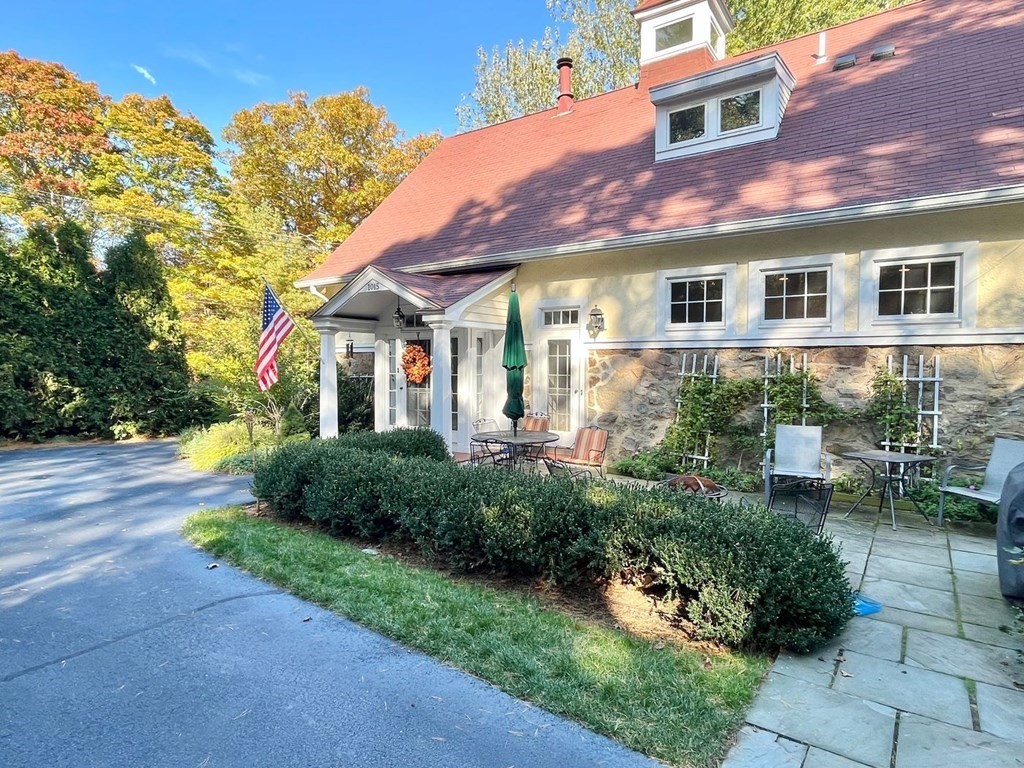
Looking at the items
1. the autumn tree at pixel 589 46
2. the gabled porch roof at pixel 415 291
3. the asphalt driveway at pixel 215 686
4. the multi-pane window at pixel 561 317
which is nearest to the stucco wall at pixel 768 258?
the multi-pane window at pixel 561 317

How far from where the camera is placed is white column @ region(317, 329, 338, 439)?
9.19 metres

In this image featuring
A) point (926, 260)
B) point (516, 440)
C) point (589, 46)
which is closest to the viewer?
point (926, 260)

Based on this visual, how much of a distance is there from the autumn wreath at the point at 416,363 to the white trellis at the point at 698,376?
14.4 feet

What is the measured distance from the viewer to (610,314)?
8.39 m

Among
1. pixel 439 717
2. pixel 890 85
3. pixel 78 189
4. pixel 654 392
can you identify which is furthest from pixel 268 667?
pixel 78 189

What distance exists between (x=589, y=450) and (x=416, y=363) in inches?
148

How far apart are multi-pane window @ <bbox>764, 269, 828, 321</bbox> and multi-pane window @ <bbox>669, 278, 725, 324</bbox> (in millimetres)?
628

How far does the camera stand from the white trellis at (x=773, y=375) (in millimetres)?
6812

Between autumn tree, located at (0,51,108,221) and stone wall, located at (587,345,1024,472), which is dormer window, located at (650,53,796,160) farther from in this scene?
autumn tree, located at (0,51,108,221)

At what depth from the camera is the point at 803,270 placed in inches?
274

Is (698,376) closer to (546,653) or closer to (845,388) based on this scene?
(845,388)

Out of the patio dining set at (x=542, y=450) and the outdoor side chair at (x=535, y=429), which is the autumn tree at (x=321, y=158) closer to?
the outdoor side chair at (x=535, y=429)

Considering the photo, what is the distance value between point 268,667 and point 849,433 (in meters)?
6.77

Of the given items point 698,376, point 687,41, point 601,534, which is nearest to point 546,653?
point 601,534
